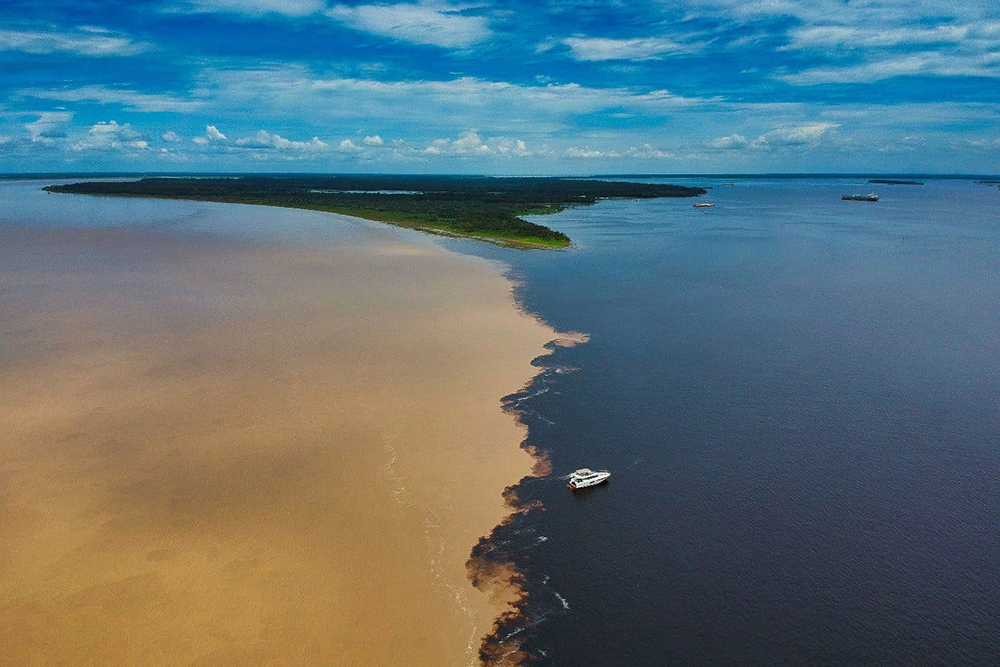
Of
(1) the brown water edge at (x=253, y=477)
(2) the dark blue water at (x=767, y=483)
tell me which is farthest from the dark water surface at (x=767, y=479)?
(1) the brown water edge at (x=253, y=477)

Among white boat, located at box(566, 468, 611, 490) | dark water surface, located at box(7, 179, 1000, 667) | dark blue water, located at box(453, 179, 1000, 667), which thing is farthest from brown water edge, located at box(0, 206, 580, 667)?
dark water surface, located at box(7, 179, 1000, 667)

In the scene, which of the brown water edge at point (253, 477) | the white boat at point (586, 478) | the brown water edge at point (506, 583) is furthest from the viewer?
the white boat at point (586, 478)

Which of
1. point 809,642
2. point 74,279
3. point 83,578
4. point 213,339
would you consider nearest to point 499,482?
point 809,642

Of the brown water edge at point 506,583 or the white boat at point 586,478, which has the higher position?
the white boat at point 586,478

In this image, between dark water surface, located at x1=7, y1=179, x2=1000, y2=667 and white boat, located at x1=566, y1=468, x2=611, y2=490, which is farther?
white boat, located at x1=566, y1=468, x2=611, y2=490

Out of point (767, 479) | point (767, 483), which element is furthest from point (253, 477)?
point (767, 479)

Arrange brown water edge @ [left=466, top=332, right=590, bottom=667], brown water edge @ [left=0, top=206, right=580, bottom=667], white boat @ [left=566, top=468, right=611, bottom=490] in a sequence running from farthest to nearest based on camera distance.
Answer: white boat @ [left=566, top=468, right=611, bottom=490] → brown water edge @ [left=0, top=206, right=580, bottom=667] → brown water edge @ [left=466, top=332, right=590, bottom=667]

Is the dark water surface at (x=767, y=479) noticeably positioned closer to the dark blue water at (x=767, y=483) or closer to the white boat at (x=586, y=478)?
the dark blue water at (x=767, y=483)

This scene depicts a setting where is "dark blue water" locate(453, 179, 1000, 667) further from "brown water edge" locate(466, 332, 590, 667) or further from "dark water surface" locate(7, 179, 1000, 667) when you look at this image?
"brown water edge" locate(466, 332, 590, 667)
